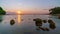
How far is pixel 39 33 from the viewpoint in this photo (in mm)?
20391

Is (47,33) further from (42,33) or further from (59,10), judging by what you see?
(59,10)

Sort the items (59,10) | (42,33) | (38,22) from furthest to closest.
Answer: (59,10), (38,22), (42,33)

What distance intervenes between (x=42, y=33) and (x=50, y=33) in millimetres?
1491

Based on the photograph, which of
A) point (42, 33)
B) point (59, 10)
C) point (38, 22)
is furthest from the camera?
point (59, 10)

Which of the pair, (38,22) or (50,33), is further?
(38,22)

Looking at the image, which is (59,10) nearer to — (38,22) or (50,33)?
(38,22)

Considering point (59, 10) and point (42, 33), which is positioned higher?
point (59, 10)

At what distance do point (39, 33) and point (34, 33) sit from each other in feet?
2.95

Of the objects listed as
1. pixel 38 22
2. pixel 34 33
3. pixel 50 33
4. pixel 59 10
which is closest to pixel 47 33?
pixel 50 33

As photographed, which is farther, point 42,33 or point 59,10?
point 59,10

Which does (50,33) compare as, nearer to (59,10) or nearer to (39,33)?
(39,33)

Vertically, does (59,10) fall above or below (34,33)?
above

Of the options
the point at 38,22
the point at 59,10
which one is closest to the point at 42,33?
the point at 38,22

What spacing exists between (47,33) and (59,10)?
28618 mm
